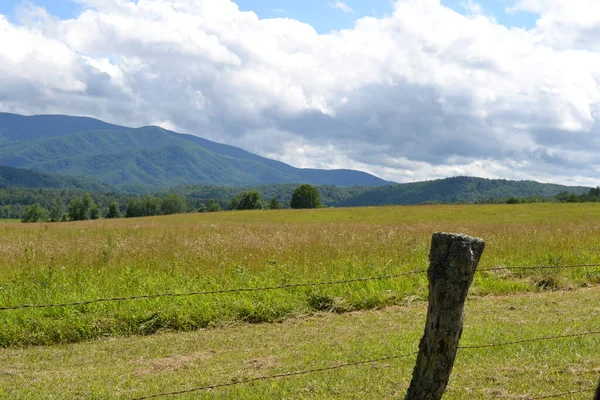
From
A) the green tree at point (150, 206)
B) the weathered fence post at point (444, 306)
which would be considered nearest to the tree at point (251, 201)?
the green tree at point (150, 206)

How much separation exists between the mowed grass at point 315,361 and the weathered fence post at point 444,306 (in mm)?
1485

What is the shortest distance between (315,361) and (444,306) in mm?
3171

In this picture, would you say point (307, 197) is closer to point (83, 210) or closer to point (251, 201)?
point (251, 201)

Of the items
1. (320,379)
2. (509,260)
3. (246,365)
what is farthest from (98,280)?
(509,260)

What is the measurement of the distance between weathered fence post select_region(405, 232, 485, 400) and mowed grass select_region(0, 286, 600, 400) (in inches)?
58.5

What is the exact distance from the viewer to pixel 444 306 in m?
4.56

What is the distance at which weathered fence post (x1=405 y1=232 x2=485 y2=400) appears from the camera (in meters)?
4.52

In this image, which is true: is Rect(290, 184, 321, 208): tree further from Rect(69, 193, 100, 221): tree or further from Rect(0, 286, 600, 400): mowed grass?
Rect(0, 286, 600, 400): mowed grass

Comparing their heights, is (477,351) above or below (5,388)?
above

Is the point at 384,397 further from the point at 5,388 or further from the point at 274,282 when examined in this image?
the point at 274,282

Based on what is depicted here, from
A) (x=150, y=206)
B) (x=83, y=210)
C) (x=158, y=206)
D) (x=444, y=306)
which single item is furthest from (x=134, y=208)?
(x=444, y=306)

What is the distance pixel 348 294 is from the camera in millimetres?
11539

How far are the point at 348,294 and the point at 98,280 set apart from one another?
543 cm

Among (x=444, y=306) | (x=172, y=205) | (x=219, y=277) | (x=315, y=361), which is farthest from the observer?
(x=172, y=205)
